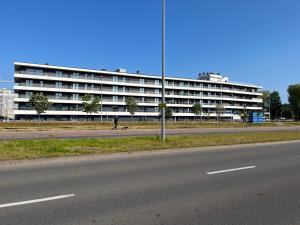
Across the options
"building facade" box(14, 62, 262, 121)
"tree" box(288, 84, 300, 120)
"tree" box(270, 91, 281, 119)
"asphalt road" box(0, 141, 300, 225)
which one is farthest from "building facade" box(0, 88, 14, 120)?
"asphalt road" box(0, 141, 300, 225)

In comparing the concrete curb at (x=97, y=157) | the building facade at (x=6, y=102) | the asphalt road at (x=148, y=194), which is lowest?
the asphalt road at (x=148, y=194)

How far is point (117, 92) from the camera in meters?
104

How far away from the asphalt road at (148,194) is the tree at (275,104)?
16549 cm

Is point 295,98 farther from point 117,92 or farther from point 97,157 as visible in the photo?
point 97,157

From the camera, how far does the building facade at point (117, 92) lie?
88312mm

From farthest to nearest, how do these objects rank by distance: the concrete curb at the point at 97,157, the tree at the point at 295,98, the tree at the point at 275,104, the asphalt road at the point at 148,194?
the tree at the point at 275,104 < the tree at the point at 295,98 < the concrete curb at the point at 97,157 < the asphalt road at the point at 148,194

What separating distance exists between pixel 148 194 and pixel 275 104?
563 ft

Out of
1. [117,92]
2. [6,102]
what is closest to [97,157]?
[117,92]

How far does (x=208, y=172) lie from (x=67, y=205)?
5.48 metres

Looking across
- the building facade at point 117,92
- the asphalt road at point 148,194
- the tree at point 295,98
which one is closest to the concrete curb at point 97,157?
the asphalt road at point 148,194

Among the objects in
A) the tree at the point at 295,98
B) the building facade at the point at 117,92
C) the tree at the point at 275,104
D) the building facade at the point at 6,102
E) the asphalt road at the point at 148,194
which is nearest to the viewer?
the asphalt road at the point at 148,194

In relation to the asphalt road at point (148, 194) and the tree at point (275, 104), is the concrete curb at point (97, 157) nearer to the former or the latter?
the asphalt road at point (148, 194)

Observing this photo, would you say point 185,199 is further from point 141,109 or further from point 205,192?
point 141,109

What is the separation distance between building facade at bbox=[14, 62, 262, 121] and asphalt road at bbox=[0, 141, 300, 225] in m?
80.5
